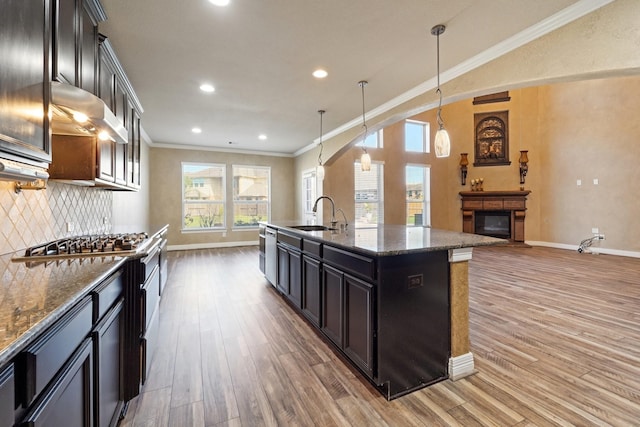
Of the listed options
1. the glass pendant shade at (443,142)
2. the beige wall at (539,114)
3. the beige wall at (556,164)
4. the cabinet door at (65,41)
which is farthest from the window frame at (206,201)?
the glass pendant shade at (443,142)

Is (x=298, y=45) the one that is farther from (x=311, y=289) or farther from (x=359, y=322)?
(x=359, y=322)

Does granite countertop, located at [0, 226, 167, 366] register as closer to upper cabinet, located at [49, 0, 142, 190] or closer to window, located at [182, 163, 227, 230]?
upper cabinet, located at [49, 0, 142, 190]

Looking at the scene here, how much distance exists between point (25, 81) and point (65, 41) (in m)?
0.65

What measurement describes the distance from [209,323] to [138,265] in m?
1.38

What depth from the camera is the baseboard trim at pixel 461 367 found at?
1991 millimetres

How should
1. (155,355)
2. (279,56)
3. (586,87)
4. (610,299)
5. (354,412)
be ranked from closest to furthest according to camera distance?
(354,412), (155,355), (279,56), (610,299), (586,87)

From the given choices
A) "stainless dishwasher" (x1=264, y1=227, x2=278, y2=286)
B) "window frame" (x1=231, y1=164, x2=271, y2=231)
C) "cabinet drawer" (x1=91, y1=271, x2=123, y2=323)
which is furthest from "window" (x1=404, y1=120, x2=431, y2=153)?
"cabinet drawer" (x1=91, y1=271, x2=123, y2=323)

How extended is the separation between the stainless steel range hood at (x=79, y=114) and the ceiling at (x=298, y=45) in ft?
3.29

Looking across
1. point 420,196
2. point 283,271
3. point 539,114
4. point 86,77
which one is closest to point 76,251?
point 86,77

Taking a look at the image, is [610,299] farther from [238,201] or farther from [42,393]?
[238,201]

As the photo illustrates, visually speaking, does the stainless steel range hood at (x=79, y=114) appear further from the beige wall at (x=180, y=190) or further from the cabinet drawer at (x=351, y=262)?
the beige wall at (x=180, y=190)

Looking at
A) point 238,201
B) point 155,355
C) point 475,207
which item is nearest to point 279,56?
point 155,355

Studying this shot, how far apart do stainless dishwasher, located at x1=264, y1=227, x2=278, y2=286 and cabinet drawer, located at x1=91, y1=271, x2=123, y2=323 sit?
2.22m

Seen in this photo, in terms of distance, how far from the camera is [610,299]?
344 cm
